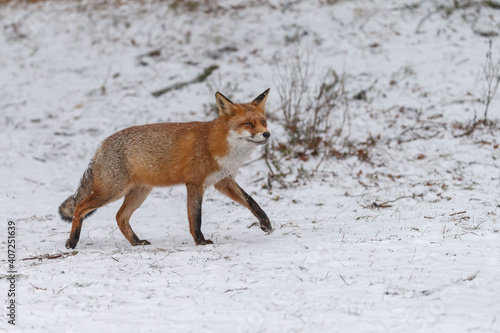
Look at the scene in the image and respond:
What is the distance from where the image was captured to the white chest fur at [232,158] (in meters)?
5.93

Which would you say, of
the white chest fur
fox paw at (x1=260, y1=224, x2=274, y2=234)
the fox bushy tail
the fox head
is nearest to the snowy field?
fox paw at (x1=260, y1=224, x2=274, y2=234)

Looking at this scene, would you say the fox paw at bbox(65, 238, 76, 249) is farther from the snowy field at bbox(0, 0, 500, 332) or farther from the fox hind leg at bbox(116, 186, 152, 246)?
the fox hind leg at bbox(116, 186, 152, 246)

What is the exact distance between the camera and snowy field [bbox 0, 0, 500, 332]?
161 inches

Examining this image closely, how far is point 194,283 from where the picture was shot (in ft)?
15.2

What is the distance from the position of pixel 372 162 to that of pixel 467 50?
5524 mm

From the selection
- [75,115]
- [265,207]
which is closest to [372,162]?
[265,207]

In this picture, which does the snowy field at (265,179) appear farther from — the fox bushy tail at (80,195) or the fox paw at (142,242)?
the fox bushy tail at (80,195)

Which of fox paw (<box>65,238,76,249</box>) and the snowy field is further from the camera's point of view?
fox paw (<box>65,238,76,249</box>)

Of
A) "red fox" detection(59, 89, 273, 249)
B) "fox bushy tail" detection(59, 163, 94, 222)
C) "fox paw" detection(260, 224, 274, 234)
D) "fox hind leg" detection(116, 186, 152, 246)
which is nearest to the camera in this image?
"red fox" detection(59, 89, 273, 249)

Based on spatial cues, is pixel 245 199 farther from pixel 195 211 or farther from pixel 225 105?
pixel 225 105

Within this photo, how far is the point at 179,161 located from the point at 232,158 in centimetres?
69

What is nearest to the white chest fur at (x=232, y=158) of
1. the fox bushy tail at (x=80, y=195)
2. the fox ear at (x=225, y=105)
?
the fox ear at (x=225, y=105)

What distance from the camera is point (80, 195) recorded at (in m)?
6.67

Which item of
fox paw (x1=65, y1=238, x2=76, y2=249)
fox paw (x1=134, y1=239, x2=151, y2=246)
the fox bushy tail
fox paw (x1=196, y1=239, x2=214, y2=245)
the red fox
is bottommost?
fox paw (x1=134, y1=239, x2=151, y2=246)
